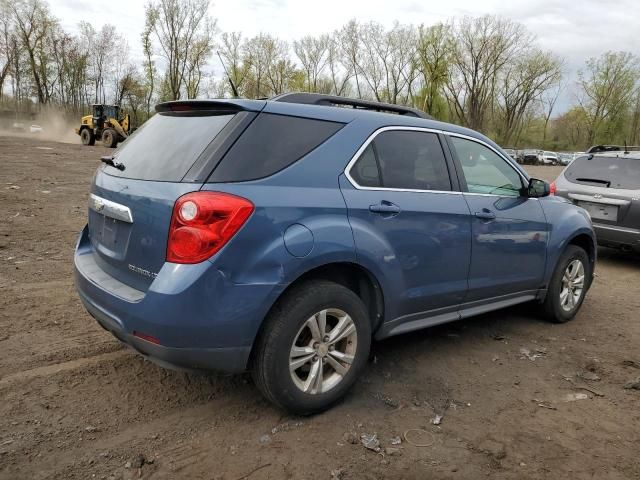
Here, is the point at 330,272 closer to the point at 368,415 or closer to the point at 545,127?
the point at 368,415

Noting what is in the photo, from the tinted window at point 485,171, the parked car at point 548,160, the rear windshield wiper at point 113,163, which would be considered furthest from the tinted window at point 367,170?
the parked car at point 548,160

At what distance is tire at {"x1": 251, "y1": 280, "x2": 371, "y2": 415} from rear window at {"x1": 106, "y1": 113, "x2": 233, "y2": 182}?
94cm

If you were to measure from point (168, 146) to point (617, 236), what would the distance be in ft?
21.0

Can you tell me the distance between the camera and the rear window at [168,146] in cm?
279

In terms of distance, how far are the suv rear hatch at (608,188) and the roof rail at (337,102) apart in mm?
4512

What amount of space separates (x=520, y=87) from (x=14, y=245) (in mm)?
68513

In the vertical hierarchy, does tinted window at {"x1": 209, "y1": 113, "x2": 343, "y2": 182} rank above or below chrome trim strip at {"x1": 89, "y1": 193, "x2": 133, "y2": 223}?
above

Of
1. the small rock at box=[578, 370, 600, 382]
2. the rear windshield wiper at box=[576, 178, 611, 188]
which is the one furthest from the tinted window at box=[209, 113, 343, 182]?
the rear windshield wiper at box=[576, 178, 611, 188]

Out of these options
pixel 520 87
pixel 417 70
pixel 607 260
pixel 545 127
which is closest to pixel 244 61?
pixel 417 70

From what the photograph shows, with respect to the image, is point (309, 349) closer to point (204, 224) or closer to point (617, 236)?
point (204, 224)

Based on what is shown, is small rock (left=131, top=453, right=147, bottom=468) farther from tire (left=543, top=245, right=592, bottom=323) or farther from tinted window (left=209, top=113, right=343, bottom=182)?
tire (left=543, top=245, right=592, bottom=323)

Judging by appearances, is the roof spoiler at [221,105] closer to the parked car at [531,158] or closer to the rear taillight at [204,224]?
the rear taillight at [204,224]

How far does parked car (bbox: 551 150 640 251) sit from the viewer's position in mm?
6898

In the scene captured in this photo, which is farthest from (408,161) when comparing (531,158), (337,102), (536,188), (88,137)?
(531,158)
